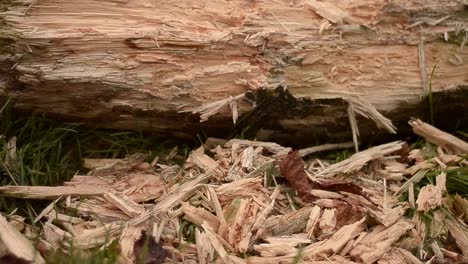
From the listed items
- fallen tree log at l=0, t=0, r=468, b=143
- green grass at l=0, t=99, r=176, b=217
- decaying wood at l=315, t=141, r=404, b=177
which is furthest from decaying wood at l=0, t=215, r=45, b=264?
decaying wood at l=315, t=141, r=404, b=177

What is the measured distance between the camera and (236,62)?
2873mm

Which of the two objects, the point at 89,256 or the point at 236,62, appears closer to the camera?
the point at 89,256

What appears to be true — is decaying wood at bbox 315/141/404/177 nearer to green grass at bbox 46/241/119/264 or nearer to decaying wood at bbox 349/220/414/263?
decaying wood at bbox 349/220/414/263

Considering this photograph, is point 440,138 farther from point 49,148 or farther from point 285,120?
point 49,148

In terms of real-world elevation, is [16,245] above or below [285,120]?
below

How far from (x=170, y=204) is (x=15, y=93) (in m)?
0.80

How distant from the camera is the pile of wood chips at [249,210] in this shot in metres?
2.43

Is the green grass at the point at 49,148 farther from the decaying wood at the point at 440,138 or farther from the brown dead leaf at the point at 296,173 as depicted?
the decaying wood at the point at 440,138

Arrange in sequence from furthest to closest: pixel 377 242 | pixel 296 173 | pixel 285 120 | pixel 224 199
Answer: pixel 285 120 → pixel 296 173 → pixel 224 199 → pixel 377 242

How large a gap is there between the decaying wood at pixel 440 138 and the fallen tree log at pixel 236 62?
0.07 meters

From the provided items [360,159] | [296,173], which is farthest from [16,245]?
[360,159]

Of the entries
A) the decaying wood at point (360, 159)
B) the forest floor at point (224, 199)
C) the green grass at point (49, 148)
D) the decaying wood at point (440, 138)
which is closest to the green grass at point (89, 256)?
the forest floor at point (224, 199)

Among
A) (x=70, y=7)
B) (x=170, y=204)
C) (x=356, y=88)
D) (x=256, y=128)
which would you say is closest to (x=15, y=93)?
(x=70, y=7)

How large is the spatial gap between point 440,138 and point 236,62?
997 millimetres
